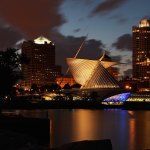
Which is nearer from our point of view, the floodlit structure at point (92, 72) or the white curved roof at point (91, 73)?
the white curved roof at point (91, 73)

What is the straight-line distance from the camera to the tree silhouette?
4063 centimetres

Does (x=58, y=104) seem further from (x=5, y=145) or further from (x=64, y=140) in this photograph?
(x=5, y=145)

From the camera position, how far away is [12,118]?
1298 inches

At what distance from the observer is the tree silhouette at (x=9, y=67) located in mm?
40631

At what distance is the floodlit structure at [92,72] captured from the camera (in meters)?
134

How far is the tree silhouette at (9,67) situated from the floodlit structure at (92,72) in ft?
294

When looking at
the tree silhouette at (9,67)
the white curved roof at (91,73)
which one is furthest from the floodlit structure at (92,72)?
the tree silhouette at (9,67)

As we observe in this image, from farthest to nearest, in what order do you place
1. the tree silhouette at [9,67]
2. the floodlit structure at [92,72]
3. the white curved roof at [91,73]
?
the floodlit structure at [92,72] → the white curved roof at [91,73] → the tree silhouette at [9,67]

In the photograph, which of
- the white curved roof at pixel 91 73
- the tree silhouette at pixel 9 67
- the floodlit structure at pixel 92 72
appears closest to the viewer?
the tree silhouette at pixel 9 67

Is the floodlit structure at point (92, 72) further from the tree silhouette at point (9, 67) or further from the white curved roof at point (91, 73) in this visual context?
the tree silhouette at point (9, 67)

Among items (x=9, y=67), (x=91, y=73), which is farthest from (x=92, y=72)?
(x=9, y=67)

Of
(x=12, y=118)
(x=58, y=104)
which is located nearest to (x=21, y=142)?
(x=12, y=118)

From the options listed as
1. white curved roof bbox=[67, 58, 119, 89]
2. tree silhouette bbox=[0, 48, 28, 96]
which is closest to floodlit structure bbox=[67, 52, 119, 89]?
white curved roof bbox=[67, 58, 119, 89]

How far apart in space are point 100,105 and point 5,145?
11463 cm
